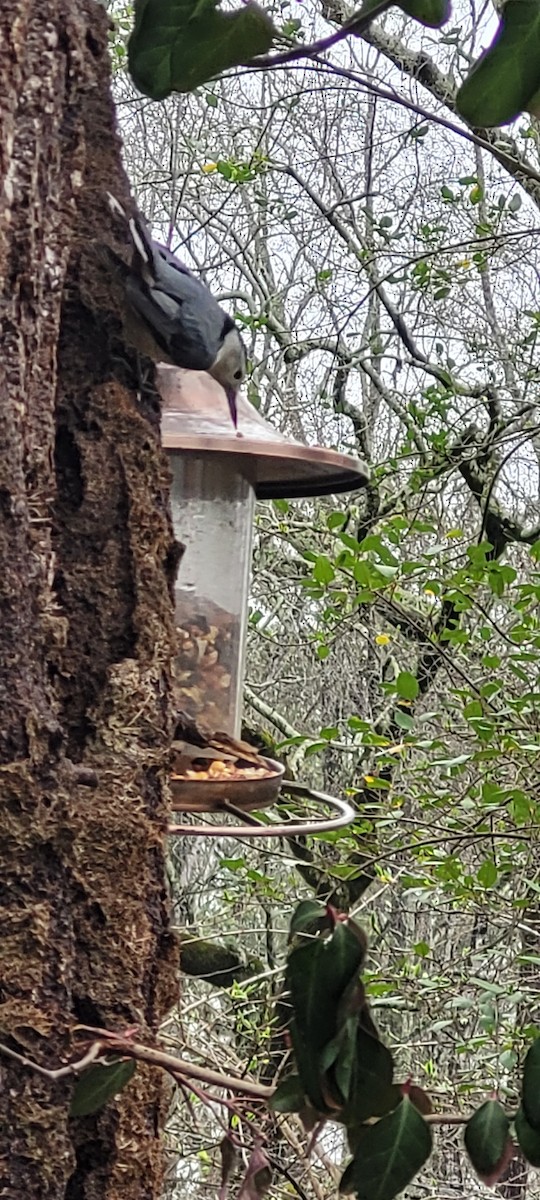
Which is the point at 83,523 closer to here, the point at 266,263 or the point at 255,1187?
the point at 255,1187

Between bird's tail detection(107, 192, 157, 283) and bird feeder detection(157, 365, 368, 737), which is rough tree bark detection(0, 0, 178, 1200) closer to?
bird's tail detection(107, 192, 157, 283)

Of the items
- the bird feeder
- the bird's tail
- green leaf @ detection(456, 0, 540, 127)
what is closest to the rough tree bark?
the bird's tail

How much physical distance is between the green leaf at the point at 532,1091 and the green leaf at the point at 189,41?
44cm

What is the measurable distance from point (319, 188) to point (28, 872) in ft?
9.07

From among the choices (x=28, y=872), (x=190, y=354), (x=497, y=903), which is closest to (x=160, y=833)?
(x=28, y=872)

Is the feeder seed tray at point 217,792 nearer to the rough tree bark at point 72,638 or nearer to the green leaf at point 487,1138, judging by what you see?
the rough tree bark at point 72,638

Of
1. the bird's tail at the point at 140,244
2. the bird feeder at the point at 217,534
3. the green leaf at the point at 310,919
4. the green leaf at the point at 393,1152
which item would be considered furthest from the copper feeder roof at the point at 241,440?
the green leaf at the point at 393,1152

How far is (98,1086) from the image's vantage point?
1.70ft

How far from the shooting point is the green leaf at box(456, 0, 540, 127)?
414 mm

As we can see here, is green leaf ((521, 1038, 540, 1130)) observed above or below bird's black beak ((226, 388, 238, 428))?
below

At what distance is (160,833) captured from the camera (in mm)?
625

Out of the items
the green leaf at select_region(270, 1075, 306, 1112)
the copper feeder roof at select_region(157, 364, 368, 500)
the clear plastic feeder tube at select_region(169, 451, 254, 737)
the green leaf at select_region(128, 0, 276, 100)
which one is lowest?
the green leaf at select_region(270, 1075, 306, 1112)

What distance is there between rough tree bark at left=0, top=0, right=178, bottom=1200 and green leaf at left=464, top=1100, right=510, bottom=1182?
0.17 metres

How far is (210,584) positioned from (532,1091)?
2.12 feet
